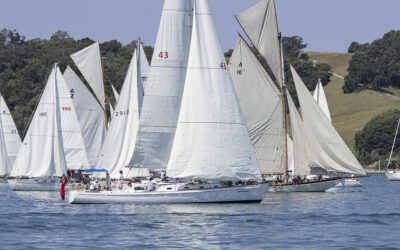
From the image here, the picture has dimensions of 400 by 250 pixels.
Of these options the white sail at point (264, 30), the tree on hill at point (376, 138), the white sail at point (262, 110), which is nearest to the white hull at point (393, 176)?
the tree on hill at point (376, 138)

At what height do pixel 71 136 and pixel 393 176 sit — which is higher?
pixel 71 136

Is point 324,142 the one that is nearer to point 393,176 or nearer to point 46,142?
point 46,142

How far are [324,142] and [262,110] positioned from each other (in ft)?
20.3

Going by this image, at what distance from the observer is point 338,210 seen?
53.8 metres

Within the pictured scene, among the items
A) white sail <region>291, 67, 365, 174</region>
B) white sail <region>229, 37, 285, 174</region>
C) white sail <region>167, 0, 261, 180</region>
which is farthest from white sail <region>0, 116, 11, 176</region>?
white sail <region>167, 0, 261, 180</region>

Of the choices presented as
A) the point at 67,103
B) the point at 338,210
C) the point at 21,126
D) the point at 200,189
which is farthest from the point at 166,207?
the point at 21,126

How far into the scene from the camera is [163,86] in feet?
179

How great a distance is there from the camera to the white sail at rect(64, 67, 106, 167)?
276 feet

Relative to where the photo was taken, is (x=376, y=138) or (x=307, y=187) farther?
(x=376, y=138)

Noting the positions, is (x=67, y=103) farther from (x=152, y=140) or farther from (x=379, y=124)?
(x=379, y=124)

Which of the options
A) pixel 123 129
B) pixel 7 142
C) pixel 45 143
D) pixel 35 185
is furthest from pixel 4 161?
pixel 123 129

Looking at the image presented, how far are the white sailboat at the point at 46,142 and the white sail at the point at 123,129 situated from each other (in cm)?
808

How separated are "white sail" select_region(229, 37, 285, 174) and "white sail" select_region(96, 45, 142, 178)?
365 inches

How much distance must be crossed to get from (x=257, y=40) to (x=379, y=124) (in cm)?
10320
